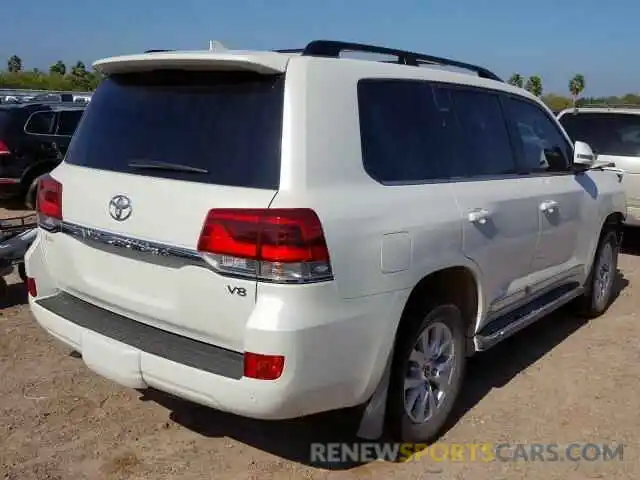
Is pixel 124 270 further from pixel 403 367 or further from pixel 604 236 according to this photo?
pixel 604 236

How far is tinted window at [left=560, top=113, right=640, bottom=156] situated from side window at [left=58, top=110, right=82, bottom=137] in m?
7.42

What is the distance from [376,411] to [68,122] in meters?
9.38

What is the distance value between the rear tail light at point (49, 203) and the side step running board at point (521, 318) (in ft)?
7.56

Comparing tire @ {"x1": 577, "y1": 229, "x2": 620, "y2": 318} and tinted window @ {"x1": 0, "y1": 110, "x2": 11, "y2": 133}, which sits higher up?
tinted window @ {"x1": 0, "y1": 110, "x2": 11, "y2": 133}

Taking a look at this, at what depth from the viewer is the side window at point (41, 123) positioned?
34.7ft

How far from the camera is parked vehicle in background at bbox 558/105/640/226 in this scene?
8.45 m

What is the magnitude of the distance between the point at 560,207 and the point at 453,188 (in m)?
1.42

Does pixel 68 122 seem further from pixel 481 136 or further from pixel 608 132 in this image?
pixel 481 136

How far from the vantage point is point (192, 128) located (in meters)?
3.02

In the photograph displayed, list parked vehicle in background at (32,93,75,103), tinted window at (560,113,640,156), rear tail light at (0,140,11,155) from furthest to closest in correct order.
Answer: parked vehicle in background at (32,93,75,103) < rear tail light at (0,140,11,155) < tinted window at (560,113,640,156)

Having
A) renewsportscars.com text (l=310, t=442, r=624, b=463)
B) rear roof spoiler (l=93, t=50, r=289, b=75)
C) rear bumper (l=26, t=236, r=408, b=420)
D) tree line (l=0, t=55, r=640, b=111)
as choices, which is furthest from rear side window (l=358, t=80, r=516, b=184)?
tree line (l=0, t=55, r=640, b=111)

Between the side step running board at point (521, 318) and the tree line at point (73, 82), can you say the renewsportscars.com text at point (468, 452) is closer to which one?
the side step running board at point (521, 318)

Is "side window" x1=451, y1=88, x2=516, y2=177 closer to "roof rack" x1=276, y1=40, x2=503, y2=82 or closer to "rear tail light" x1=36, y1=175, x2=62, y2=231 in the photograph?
"roof rack" x1=276, y1=40, x2=503, y2=82

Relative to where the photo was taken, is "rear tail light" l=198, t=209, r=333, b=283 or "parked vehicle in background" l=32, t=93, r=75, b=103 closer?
"rear tail light" l=198, t=209, r=333, b=283
